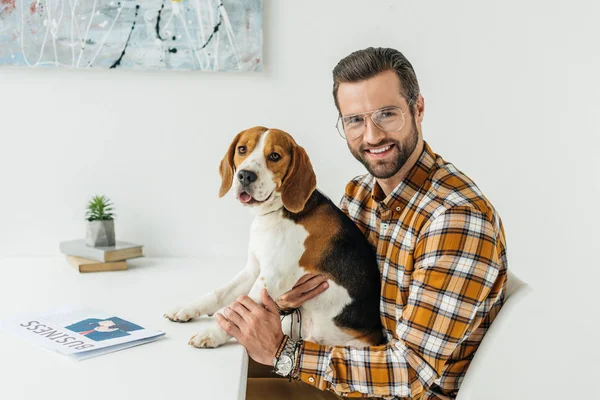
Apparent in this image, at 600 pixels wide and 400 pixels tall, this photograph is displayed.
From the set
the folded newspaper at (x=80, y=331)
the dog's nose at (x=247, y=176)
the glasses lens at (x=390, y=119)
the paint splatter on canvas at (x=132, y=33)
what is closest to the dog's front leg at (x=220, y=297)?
the folded newspaper at (x=80, y=331)

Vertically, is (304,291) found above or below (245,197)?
below

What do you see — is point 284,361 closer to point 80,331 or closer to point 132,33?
point 80,331

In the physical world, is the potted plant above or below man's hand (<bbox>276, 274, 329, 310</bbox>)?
above

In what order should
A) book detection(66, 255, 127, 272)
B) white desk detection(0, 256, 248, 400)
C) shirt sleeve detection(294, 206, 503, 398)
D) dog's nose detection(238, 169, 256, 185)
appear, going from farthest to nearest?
book detection(66, 255, 127, 272), dog's nose detection(238, 169, 256, 185), shirt sleeve detection(294, 206, 503, 398), white desk detection(0, 256, 248, 400)

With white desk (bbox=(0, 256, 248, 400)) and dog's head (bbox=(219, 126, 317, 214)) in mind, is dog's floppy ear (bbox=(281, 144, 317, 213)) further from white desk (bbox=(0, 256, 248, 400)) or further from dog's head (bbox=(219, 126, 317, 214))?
white desk (bbox=(0, 256, 248, 400))

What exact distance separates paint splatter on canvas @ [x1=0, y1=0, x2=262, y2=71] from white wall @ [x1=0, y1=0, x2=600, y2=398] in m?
0.06

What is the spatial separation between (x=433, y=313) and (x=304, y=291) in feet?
1.17

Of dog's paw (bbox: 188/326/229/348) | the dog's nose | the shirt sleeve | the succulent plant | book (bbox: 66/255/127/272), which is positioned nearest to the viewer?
the shirt sleeve

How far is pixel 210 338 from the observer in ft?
4.15

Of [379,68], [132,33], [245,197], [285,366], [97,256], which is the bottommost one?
[285,366]

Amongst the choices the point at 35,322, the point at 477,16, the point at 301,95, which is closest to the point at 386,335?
the point at 35,322

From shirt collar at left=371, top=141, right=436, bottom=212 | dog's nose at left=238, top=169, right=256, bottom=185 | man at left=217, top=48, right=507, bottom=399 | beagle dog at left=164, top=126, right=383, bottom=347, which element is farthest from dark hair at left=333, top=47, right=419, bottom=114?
dog's nose at left=238, top=169, right=256, bottom=185

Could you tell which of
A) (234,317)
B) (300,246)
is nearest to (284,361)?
(234,317)

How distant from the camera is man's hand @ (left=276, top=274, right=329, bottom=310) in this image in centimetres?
140
